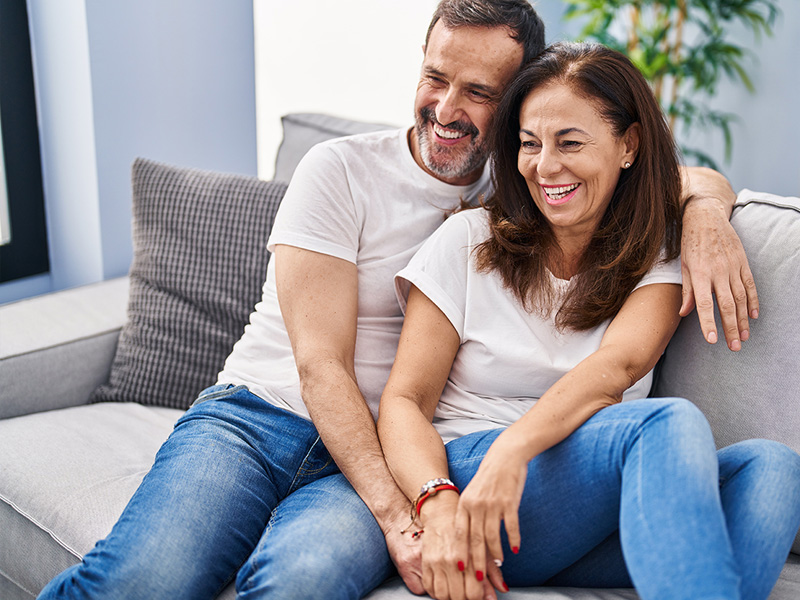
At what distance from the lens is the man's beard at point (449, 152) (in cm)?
142

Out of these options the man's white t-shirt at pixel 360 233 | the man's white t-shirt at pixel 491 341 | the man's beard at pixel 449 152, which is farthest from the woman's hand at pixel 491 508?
the man's beard at pixel 449 152

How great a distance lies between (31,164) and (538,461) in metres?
1.85

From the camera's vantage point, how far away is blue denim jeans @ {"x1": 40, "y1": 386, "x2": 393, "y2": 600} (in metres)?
1.02

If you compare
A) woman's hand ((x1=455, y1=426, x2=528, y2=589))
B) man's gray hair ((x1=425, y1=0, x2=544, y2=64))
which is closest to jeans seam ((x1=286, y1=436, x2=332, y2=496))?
woman's hand ((x1=455, y1=426, x2=528, y2=589))

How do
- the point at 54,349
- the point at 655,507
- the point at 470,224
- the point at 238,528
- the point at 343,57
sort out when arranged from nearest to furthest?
the point at 655,507 → the point at 238,528 → the point at 470,224 → the point at 54,349 → the point at 343,57

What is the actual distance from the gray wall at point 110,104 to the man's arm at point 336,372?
1.08 metres

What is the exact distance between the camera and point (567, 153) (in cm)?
127

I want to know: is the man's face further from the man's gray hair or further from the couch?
the couch

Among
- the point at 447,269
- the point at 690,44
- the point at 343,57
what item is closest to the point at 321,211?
the point at 447,269

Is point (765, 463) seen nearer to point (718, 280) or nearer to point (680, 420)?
point (680, 420)

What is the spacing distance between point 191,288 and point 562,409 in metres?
0.97

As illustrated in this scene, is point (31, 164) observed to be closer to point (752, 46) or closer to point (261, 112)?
point (261, 112)

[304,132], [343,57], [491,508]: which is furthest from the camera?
[343,57]

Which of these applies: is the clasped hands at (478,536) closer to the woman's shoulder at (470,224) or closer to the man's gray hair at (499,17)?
the woman's shoulder at (470,224)
